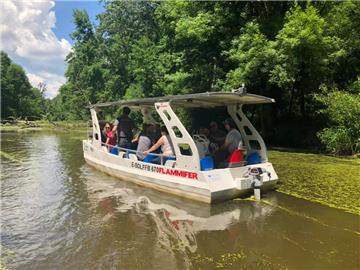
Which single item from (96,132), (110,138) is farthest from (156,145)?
(96,132)

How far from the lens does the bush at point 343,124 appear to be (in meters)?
18.2

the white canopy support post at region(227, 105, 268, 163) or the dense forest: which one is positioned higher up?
the dense forest

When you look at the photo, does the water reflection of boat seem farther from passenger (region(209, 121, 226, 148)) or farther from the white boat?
passenger (region(209, 121, 226, 148))

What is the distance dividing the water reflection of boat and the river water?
19mm

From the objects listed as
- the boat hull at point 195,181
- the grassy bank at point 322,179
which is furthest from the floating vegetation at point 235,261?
the grassy bank at point 322,179

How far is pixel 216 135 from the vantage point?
479 inches

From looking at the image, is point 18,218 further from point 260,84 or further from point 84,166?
point 260,84

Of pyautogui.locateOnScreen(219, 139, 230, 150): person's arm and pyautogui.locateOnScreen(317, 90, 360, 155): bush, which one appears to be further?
pyautogui.locateOnScreen(317, 90, 360, 155): bush

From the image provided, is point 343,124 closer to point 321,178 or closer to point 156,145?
point 321,178

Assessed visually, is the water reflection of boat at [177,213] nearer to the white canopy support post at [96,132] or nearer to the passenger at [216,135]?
the passenger at [216,135]

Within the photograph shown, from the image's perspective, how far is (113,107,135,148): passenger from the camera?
13820mm

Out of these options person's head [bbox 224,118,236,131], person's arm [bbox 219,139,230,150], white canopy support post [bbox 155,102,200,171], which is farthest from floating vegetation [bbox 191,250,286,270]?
person's head [bbox 224,118,236,131]

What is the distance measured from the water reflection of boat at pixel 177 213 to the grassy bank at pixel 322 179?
1.84m

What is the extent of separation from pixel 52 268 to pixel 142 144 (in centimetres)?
619
